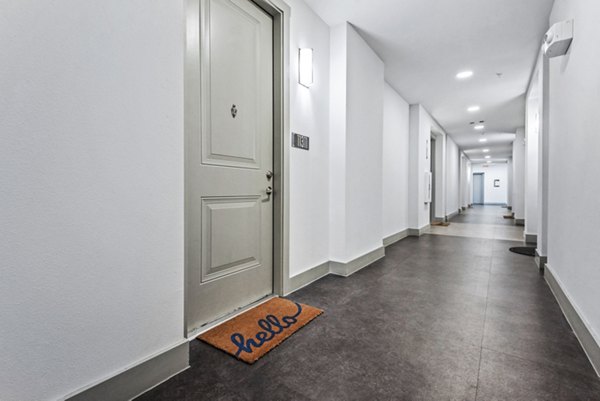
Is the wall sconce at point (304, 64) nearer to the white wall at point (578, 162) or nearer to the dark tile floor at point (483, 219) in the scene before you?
the white wall at point (578, 162)

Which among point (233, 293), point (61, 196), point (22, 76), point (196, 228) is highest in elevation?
point (22, 76)

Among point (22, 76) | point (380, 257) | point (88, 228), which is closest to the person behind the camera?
point (22, 76)

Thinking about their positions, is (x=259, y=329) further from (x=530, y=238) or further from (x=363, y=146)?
(x=530, y=238)

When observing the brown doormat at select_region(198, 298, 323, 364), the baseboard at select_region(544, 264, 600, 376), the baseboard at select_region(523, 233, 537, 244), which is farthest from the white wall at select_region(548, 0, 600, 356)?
the baseboard at select_region(523, 233, 537, 244)

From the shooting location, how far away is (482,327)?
1.83 m

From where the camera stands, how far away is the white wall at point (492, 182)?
61.9 ft

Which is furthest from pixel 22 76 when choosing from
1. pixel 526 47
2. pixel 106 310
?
pixel 526 47

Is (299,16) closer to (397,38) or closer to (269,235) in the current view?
(397,38)

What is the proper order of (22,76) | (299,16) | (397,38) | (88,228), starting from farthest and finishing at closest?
(397,38) < (299,16) < (88,228) < (22,76)

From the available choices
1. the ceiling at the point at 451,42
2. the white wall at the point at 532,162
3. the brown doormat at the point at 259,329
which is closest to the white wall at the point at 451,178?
the ceiling at the point at 451,42

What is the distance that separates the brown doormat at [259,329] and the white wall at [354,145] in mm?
1038

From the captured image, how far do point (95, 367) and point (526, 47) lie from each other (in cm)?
488

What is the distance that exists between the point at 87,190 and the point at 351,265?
96.8 inches

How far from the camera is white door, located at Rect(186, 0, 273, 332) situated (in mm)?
1764
